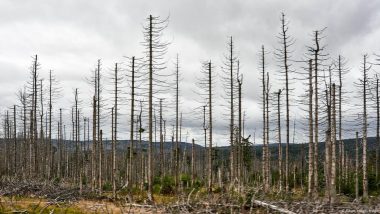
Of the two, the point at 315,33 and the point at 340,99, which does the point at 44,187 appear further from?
the point at 340,99

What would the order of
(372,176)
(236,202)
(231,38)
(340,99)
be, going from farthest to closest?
1. (372,176)
2. (340,99)
3. (231,38)
4. (236,202)

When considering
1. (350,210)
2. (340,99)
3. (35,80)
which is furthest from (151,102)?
(340,99)

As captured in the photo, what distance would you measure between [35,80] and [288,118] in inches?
801

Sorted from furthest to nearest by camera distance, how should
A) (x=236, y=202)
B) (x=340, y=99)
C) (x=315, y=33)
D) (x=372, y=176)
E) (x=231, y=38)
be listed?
1. (x=372, y=176)
2. (x=340, y=99)
3. (x=231, y=38)
4. (x=315, y=33)
5. (x=236, y=202)

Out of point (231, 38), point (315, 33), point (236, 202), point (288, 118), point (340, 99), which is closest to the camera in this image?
point (236, 202)

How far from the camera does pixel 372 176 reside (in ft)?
98.3

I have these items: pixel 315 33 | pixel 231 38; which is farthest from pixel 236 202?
pixel 231 38

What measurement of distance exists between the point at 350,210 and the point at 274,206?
2.21 metres

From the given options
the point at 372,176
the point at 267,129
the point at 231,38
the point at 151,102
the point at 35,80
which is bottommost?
the point at 372,176

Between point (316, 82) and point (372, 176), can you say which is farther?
point (372, 176)

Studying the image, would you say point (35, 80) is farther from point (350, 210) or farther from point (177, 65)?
point (350, 210)

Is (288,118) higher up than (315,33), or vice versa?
(315,33)

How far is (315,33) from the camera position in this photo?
765 inches

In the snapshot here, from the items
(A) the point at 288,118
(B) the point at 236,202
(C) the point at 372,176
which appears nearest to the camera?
(B) the point at 236,202
